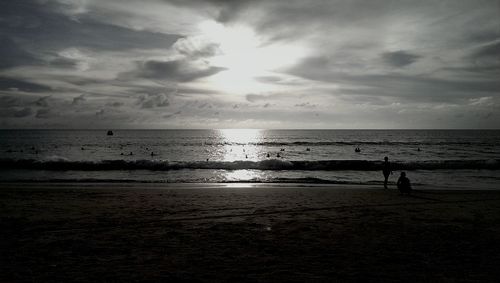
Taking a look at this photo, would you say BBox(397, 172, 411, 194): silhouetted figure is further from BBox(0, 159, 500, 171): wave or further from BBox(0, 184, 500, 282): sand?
BBox(0, 159, 500, 171): wave

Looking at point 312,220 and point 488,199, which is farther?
point 488,199

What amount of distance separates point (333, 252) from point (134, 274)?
4061 millimetres

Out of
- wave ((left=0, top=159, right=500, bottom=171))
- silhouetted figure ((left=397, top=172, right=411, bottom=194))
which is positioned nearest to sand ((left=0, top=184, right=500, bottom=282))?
silhouetted figure ((left=397, top=172, right=411, bottom=194))

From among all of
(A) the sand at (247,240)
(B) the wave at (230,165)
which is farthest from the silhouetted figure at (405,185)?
(B) the wave at (230,165)

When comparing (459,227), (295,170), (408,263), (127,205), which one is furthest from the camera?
(295,170)

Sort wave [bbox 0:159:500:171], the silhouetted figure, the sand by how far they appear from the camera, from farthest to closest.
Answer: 1. wave [bbox 0:159:500:171]
2. the silhouetted figure
3. the sand

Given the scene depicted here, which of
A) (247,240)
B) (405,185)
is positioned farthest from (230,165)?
(247,240)

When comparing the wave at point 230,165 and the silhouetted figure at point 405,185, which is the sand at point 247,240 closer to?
the silhouetted figure at point 405,185

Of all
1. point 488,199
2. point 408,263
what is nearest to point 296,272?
point 408,263

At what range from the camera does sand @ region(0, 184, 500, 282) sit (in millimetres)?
6426

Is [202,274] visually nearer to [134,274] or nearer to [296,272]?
[134,274]

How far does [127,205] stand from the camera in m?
13.8

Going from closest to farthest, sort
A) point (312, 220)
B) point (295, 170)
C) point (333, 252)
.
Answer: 1. point (333, 252)
2. point (312, 220)
3. point (295, 170)

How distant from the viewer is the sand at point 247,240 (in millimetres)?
6426
